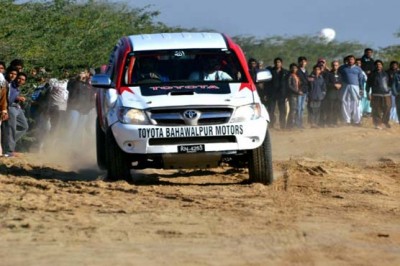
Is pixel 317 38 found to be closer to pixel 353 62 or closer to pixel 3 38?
pixel 353 62

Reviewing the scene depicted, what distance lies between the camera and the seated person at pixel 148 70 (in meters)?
15.0

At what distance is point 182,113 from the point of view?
14141 millimetres

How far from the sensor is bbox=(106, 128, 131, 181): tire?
47.0 ft

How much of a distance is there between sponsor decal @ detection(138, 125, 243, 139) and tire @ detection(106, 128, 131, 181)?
426mm

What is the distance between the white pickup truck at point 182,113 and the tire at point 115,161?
1cm

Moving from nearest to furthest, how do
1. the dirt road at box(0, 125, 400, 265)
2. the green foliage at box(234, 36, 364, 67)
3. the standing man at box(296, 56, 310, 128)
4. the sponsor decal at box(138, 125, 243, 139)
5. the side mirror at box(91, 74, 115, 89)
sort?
the dirt road at box(0, 125, 400, 265) → the sponsor decal at box(138, 125, 243, 139) → the side mirror at box(91, 74, 115, 89) → the standing man at box(296, 56, 310, 128) → the green foliage at box(234, 36, 364, 67)

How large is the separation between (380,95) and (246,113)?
16.2 m

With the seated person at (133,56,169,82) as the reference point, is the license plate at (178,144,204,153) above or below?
below

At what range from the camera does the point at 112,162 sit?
14.4 metres

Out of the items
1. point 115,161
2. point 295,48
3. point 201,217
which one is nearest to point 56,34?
point 115,161

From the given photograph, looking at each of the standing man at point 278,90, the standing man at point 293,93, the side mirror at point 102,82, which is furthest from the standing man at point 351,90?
the side mirror at point 102,82

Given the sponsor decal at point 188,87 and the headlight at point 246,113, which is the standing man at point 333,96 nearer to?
the sponsor decal at point 188,87

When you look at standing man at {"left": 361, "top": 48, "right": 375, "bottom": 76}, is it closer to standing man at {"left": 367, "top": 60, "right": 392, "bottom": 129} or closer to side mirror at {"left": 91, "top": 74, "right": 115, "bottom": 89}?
standing man at {"left": 367, "top": 60, "right": 392, "bottom": 129}

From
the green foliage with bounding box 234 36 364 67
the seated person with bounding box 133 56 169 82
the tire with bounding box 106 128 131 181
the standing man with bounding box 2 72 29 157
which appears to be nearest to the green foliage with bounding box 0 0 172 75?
the standing man with bounding box 2 72 29 157
